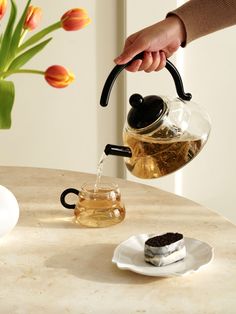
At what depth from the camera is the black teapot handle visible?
1414 millimetres

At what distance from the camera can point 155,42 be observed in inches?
66.2

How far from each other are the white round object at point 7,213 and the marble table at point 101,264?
0.04m

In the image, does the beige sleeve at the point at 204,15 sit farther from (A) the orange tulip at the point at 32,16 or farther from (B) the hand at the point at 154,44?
(A) the orange tulip at the point at 32,16

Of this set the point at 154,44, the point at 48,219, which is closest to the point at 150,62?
the point at 154,44

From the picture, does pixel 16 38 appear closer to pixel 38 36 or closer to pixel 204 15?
pixel 38 36

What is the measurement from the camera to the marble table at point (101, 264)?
1.20m

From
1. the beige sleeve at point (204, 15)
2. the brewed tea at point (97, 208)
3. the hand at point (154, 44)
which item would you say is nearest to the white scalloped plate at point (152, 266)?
the brewed tea at point (97, 208)

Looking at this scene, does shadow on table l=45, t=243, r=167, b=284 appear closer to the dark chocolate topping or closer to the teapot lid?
the dark chocolate topping

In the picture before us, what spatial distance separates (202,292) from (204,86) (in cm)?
186

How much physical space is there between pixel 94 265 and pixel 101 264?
14 millimetres

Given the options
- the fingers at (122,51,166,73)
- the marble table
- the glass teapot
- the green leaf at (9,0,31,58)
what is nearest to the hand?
the fingers at (122,51,166,73)

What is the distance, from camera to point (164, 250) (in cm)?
134

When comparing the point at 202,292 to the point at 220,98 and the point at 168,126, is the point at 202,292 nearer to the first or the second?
the point at 168,126

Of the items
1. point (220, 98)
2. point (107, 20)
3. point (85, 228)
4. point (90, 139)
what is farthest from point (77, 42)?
point (85, 228)
